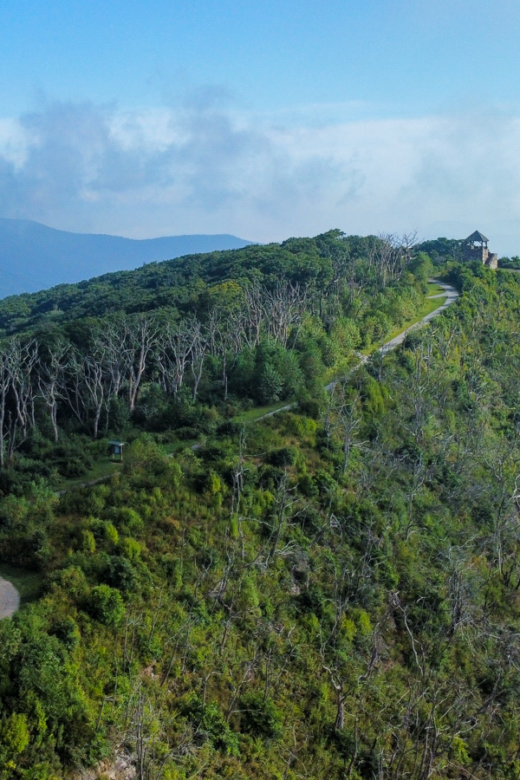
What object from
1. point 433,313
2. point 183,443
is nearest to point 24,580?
point 183,443

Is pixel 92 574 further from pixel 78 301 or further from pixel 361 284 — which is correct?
pixel 78 301

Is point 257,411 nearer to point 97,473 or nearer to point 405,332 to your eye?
point 97,473

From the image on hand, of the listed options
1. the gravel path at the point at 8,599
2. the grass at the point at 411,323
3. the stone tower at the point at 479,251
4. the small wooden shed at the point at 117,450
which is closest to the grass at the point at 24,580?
the gravel path at the point at 8,599

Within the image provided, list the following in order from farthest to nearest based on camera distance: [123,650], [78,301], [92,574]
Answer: [78,301]
[92,574]
[123,650]

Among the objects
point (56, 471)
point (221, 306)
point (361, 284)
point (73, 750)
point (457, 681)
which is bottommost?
point (457, 681)

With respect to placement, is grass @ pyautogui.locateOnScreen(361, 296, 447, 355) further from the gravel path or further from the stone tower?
the gravel path

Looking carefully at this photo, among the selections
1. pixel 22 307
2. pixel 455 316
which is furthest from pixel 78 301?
pixel 455 316

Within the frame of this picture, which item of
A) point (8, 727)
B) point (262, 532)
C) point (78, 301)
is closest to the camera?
point (8, 727)
